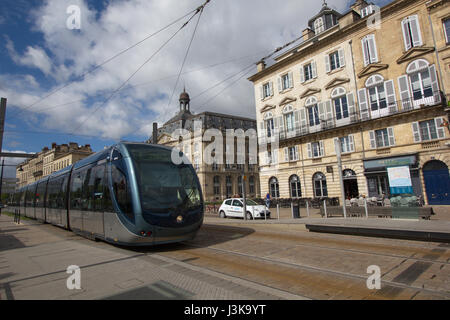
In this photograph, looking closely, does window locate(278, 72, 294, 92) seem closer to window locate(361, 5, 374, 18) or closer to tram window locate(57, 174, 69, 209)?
window locate(361, 5, 374, 18)

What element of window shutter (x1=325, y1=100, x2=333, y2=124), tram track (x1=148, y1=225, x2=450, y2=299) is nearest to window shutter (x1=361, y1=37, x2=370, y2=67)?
window shutter (x1=325, y1=100, x2=333, y2=124)

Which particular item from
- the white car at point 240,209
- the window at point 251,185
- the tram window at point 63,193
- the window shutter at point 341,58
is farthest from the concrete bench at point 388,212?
the window at point 251,185

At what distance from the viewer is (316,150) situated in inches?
1014

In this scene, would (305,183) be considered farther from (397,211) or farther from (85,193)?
(85,193)

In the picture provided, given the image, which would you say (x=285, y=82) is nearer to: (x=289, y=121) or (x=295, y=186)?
(x=289, y=121)

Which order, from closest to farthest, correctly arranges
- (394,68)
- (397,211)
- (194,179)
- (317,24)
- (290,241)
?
(194,179)
(290,241)
(397,211)
(394,68)
(317,24)

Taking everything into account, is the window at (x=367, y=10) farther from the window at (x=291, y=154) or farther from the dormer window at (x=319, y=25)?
the window at (x=291, y=154)

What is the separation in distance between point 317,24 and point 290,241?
30562mm

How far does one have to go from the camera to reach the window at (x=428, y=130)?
18.1m

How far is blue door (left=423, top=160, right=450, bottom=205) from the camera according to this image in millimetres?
18016

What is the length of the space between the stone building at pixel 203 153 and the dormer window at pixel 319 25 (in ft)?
104

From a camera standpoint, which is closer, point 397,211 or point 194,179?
point 194,179
